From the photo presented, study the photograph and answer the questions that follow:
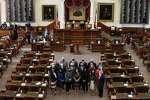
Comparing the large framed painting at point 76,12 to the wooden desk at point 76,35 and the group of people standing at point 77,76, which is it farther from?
the group of people standing at point 77,76

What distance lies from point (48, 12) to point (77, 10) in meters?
2.68

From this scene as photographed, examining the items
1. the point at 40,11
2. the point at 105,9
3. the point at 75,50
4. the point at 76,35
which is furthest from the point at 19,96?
the point at 105,9

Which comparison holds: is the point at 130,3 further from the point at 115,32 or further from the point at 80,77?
the point at 80,77

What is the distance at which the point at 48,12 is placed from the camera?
40062mm

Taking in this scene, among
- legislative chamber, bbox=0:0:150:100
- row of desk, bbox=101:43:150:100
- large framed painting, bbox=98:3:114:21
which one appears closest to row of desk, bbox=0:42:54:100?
legislative chamber, bbox=0:0:150:100

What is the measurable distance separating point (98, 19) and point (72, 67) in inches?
662

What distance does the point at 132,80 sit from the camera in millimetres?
23328

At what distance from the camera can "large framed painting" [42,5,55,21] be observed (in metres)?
39.9

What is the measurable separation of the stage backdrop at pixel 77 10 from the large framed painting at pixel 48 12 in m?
Answer: 1.71

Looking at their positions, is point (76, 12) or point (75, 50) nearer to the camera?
→ point (75, 50)

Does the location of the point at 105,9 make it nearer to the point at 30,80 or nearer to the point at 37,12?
the point at 37,12

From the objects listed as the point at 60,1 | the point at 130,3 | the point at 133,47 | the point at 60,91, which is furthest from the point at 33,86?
the point at 130,3

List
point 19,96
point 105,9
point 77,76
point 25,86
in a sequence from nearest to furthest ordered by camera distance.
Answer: point 19,96 → point 25,86 → point 77,76 → point 105,9

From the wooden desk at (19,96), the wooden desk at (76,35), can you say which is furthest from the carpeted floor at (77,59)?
the wooden desk at (19,96)
